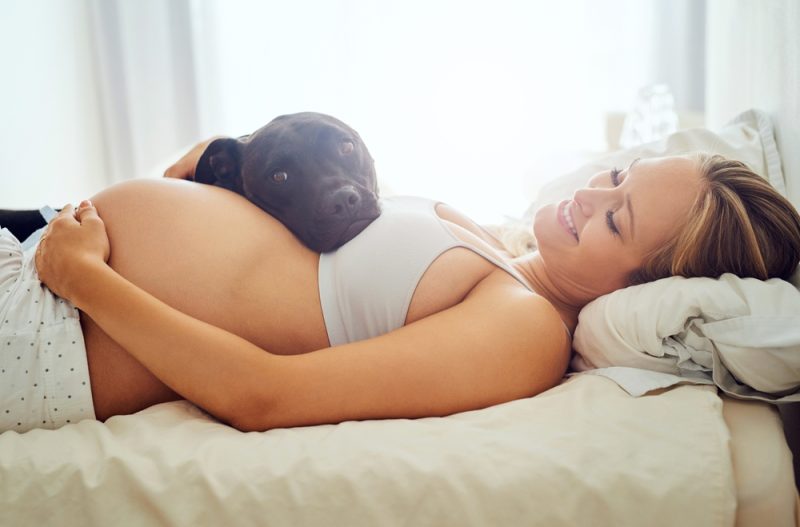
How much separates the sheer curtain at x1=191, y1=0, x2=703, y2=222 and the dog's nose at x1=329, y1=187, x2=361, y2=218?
7.47ft

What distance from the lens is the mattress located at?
84 centimetres

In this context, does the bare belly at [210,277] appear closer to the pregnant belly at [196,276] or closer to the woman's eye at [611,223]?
the pregnant belly at [196,276]

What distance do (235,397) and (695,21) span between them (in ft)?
11.0

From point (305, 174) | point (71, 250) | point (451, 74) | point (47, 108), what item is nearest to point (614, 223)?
point (305, 174)

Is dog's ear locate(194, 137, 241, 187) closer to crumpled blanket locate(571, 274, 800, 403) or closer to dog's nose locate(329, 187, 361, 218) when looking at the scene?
dog's nose locate(329, 187, 361, 218)

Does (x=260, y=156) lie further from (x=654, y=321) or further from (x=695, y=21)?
(x=695, y=21)

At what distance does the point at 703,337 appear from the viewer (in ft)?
3.67

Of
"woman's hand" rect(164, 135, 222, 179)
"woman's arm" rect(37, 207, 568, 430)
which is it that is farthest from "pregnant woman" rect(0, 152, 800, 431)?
"woman's hand" rect(164, 135, 222, 179)

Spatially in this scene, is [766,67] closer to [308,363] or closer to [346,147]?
[346,147]

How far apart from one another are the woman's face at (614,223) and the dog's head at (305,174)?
1.27 feet

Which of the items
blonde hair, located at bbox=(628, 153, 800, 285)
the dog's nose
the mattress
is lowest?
the mattress

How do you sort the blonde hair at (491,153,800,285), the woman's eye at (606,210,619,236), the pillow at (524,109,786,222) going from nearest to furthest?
1. the blonde hair at (491,153,800,285)
2. the woman's eye at (606,210,619,236)
3. the pillow at (524,109,786,222)

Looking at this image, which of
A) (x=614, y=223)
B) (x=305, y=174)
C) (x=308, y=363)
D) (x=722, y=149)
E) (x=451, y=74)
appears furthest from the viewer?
(x=451, y=74)

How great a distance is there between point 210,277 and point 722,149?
50.2 inches
